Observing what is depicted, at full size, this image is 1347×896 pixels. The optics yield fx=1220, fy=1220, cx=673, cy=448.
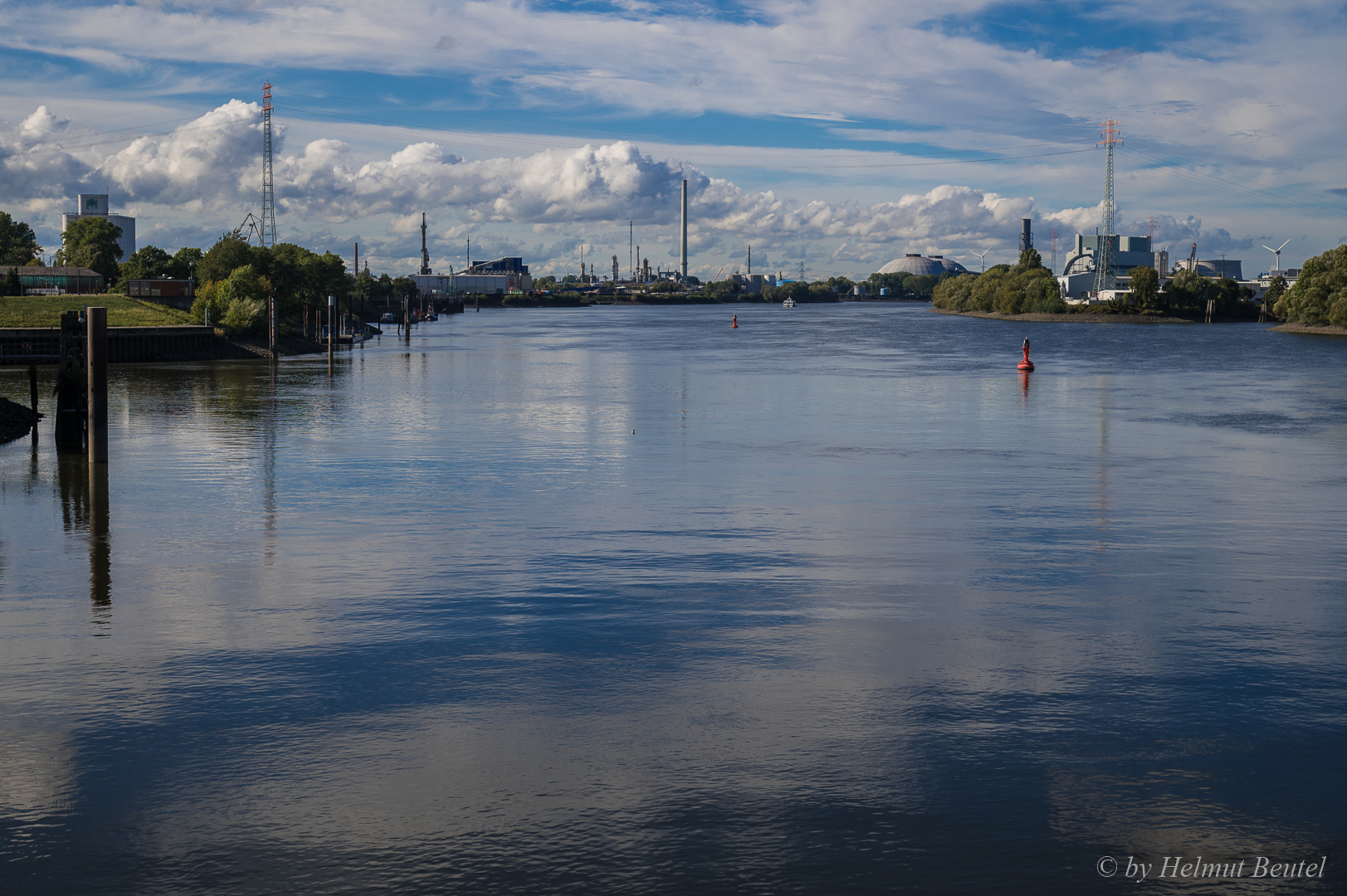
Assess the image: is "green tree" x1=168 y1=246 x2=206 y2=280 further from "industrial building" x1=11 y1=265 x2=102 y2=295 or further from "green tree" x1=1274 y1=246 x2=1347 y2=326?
"green tree" x1=1274 y1=246 x2=1347 y2=326

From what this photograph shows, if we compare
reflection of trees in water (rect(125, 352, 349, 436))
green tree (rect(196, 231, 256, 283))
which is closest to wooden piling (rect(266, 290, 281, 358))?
reflection of trees in water (rect(125, 352, 349, 436))

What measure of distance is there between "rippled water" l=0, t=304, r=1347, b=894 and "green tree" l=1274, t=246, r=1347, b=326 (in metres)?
140

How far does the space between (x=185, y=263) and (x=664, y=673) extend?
602 ft

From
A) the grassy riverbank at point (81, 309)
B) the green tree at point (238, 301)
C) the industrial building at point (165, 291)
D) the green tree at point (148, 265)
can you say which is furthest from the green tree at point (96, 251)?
the green tree at point (238, 301)

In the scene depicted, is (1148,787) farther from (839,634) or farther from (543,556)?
(543,556)

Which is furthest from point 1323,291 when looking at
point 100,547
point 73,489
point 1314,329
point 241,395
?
point 100,547

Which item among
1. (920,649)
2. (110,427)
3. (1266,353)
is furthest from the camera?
(1266,353)

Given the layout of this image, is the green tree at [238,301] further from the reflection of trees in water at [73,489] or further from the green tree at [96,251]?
the green tree at [96,251]

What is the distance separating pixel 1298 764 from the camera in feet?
39.2

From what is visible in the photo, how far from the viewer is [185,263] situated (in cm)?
18088

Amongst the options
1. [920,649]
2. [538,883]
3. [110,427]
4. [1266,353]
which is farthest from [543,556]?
[1266,353]

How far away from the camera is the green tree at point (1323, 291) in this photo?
15888 cm

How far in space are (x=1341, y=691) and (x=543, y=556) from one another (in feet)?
42.5

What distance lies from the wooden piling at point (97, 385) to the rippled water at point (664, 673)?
1157 millimetres
